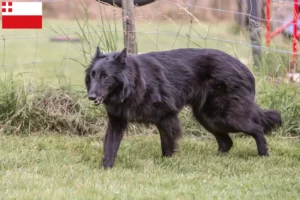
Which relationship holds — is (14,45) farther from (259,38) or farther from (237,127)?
(237,127)

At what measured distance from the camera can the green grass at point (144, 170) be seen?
454cm

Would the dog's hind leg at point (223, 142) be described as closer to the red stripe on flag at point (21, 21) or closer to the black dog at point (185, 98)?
the black dog at point (185, 98)

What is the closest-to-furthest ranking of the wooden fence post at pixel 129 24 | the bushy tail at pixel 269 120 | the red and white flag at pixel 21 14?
the bushy tail at pixel 269 120 → the wooden fence post at pixel 129 24 → the red and white flag at pixel 21 14

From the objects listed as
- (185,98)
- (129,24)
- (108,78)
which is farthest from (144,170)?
(129,24)

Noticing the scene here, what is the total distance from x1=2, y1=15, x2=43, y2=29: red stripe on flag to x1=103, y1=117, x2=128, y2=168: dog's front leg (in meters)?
2.42

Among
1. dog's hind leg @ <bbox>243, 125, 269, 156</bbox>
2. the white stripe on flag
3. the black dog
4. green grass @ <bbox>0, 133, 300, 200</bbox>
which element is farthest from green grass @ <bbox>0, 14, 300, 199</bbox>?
the white stripe on flag

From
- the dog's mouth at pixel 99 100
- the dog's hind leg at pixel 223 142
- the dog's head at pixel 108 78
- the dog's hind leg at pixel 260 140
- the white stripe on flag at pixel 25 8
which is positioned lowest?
the dog's hind leg at pixel 223 142

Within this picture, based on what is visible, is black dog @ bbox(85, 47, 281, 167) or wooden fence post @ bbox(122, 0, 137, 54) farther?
wooden fence post @ bbox(122, 0, 137, 54)

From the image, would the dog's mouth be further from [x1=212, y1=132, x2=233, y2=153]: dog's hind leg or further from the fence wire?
the fence wire

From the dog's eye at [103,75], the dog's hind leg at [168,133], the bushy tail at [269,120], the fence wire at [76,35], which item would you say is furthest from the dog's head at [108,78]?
the fence wire at [76,35]

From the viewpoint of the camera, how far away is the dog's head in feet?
17.4

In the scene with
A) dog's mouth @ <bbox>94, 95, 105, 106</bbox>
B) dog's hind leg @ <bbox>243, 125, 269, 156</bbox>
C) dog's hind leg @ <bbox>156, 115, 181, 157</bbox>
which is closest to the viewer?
dog's mouth @ <bbox>94, 95, 105, 106</bbox>

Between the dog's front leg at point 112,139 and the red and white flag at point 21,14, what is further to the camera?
the red and white flag at point 21,14

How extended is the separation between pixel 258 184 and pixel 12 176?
2052 mm
